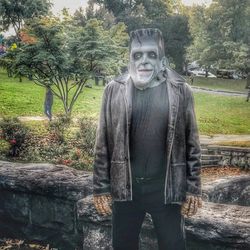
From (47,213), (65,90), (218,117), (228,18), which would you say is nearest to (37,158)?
(47,213)

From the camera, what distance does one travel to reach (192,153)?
2.54 metres

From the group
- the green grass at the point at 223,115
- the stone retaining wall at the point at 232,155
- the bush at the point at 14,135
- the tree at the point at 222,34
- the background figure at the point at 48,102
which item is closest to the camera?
the bush at the point at 14,135

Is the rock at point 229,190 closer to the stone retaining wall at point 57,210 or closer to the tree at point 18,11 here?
the stone retaining wall at point 57,210

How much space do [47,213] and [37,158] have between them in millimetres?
5056

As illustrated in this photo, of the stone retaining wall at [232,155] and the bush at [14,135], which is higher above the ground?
the bush at [14,135]

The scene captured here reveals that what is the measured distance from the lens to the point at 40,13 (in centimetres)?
1480

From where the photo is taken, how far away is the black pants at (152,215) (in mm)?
2523

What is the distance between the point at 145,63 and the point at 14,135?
745 centimetres

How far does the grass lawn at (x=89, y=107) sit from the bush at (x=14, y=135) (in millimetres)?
→ 4079

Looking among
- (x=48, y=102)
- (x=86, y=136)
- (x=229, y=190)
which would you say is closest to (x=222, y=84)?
(x=48, y=102)

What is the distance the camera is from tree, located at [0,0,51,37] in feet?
47.4

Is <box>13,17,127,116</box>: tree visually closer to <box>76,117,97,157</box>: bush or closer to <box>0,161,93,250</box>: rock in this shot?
<box>76,117,97,157</box>: bush

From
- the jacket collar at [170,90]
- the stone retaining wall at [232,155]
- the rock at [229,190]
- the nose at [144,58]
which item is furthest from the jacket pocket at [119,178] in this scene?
the stone retaining wall at [232,155]

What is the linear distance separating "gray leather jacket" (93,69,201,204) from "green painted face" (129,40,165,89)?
2.8 inches
